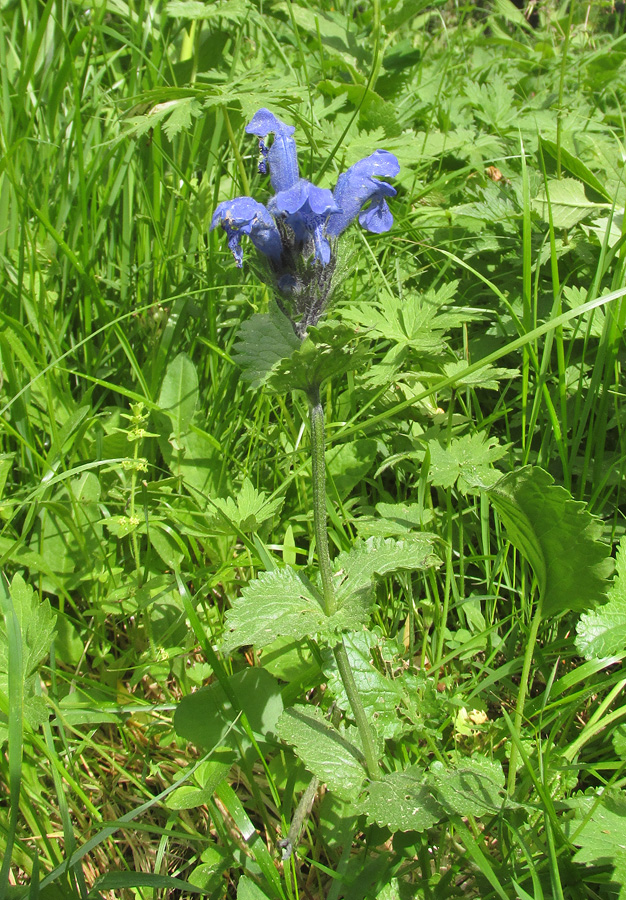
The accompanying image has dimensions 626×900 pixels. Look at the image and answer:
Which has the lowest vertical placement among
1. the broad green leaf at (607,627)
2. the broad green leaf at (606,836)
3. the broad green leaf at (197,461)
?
the broad green leaf at (606,836)

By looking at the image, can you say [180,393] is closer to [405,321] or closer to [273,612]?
[405,321]

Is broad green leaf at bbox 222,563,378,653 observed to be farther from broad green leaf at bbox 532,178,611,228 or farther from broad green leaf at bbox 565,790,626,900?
broad green leaf at bbox 532,178,611,228

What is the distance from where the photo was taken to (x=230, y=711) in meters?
1.35

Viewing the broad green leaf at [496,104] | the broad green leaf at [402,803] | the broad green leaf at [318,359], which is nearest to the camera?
the broad green leaf at [318,359]

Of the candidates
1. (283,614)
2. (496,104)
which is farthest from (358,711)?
(496,104)

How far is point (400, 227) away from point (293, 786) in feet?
5.47

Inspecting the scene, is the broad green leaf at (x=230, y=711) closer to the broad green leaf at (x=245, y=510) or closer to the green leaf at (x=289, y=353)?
the broad green leaf at (x=245, y=510)

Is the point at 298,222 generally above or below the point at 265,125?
below

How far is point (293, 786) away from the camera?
1.29 m

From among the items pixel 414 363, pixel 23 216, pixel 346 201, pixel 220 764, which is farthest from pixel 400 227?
pixel 220 764

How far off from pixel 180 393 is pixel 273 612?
94cm

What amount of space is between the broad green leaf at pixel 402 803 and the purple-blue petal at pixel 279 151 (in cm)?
113

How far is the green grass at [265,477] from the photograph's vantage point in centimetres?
122

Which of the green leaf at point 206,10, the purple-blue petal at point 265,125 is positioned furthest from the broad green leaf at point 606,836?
the green leaf at point 206,10
